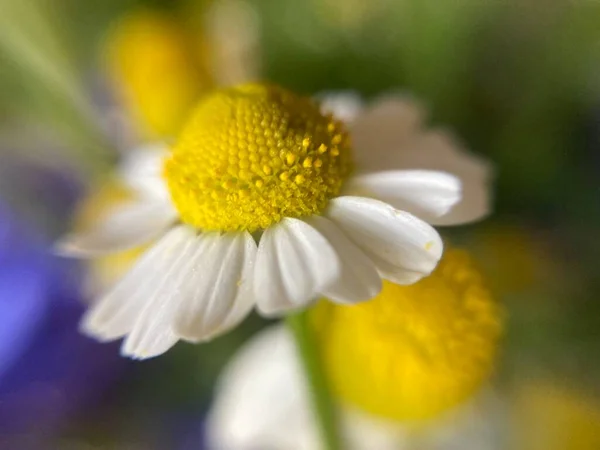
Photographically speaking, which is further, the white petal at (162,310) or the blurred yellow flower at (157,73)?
the blurred yellow flower at (157,73)

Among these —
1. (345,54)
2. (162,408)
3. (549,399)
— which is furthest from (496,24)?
(162,408)

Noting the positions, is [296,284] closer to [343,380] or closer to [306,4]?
[343,380]

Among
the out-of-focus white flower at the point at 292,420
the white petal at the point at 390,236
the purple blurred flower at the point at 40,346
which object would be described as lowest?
the purple blurred flower at the point at 40,346

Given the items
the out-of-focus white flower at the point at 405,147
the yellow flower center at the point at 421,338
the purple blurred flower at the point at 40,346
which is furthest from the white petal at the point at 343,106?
the purple blurred flower at the point at 40,346

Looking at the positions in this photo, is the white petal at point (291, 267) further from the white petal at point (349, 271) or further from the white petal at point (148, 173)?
the white petal at point (148, 173)

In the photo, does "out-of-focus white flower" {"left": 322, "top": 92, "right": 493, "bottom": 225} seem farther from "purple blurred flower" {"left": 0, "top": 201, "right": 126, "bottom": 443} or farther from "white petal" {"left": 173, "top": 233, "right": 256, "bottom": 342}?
"purple blurred flower" {"left": 0, "top": 201, "right": 126, "bottom": 443}

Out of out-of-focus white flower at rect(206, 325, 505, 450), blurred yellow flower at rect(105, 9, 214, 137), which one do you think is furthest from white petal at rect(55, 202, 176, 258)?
blurred yellow flower at rect(105, 9, 214, 137)

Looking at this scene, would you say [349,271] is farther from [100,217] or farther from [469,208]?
[100,217]
